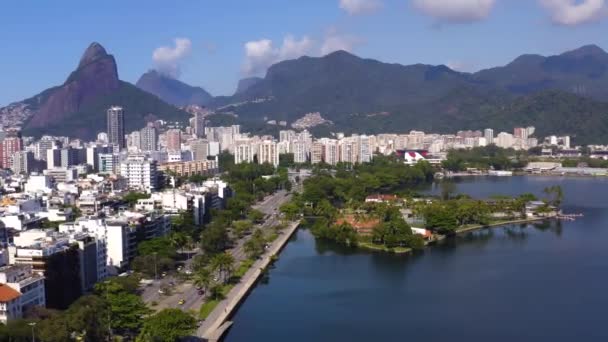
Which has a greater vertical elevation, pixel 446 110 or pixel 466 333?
pixel 446 110

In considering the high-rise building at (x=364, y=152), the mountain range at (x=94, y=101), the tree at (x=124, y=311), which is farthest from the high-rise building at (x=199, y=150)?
the tree at (x=124, y=311)

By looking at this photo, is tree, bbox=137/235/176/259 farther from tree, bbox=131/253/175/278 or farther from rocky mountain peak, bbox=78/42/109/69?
rocky mountain peak, bbox=78/42/109/69

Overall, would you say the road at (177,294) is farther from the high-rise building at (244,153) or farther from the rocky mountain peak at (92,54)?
the rocky mountain peak at (92,54)

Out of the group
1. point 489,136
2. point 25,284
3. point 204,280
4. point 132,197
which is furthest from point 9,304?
point 489,136

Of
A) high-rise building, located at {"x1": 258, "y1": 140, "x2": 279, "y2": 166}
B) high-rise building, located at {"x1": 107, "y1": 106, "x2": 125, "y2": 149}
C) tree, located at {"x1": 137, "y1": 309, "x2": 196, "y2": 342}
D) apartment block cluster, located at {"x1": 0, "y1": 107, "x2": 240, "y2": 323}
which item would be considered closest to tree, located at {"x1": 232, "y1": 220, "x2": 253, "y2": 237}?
apartment block cluster, located at {"x1": 0, "y1": 107, "x2": 240, "y2": 323}

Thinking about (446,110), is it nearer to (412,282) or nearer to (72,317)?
(412,282)

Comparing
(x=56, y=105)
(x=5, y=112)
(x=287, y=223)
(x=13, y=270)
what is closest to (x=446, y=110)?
(x=56, y=105)

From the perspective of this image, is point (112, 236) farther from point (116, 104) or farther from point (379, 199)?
point (116, 104)
